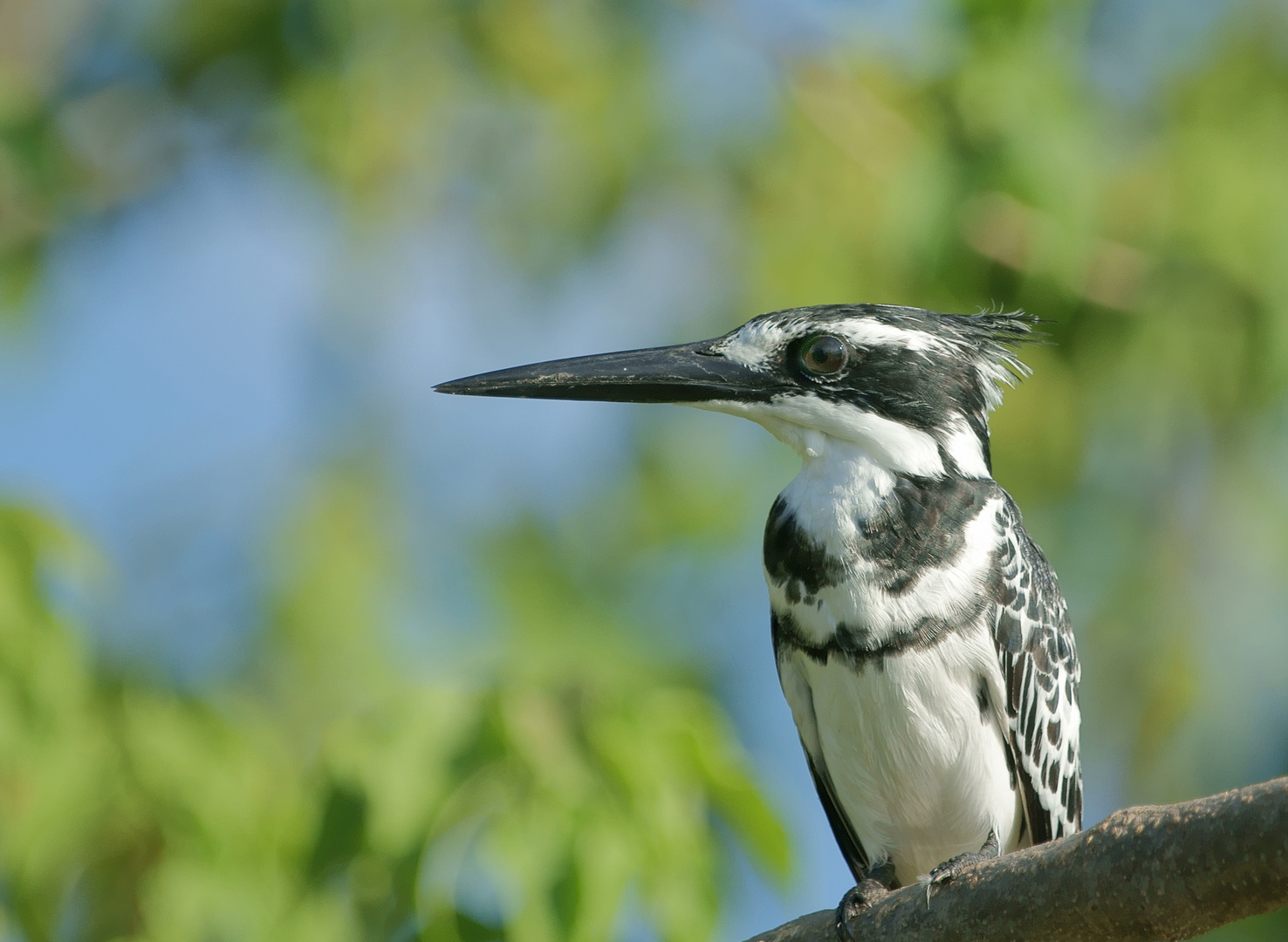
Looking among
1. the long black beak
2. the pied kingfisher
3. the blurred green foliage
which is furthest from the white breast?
the long black beak

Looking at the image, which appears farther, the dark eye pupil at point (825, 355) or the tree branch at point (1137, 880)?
the dark eye pupil at point (825, 355)

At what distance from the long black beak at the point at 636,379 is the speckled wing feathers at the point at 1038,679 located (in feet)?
2.23

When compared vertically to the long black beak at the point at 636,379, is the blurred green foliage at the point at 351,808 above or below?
below

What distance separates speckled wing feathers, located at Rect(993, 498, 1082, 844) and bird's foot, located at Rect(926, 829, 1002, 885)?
0.16 metres

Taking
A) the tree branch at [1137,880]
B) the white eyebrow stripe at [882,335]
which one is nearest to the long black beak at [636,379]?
the white eyebrow stripe at [882,335]

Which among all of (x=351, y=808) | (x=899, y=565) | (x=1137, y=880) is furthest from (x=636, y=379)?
(x=1137, y=880)

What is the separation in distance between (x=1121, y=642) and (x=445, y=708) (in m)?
3.04

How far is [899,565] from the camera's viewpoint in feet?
9.21

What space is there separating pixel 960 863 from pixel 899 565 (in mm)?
622

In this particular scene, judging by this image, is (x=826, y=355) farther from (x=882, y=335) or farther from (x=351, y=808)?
(x=351, y=808)

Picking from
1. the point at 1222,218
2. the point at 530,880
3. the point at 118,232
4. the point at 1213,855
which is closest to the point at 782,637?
the point at 530,880

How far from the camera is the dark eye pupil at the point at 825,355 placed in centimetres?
296

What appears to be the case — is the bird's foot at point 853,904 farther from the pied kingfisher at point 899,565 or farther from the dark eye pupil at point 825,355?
the dark eye pupil at point 825,355

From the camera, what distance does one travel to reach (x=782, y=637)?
301 cm
